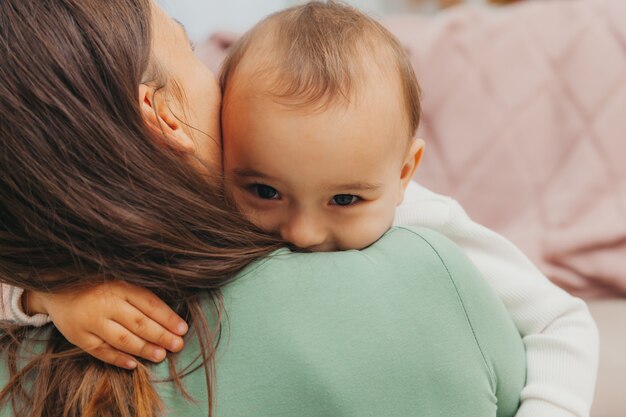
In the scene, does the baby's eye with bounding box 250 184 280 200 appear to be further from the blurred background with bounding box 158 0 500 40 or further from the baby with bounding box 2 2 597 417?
the blurred background with bounding box 158 0 500 40

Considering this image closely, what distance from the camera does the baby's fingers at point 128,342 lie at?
0.75 m

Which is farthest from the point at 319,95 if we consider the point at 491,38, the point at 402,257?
the point at 491,38

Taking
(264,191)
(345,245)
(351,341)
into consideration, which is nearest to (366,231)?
(345,245)

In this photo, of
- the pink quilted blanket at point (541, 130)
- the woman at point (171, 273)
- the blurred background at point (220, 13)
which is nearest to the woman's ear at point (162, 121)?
the woman at point (171, 273)

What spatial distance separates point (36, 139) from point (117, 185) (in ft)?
0.29

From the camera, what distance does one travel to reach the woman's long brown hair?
681 millimetres

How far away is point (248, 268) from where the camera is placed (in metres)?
0.79

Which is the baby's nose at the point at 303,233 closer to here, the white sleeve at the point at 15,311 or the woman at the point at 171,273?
the woman at the point at 171,273

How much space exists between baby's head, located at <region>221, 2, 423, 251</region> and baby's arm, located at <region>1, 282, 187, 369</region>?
22 cm

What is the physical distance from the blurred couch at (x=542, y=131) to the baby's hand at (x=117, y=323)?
3.72 feet

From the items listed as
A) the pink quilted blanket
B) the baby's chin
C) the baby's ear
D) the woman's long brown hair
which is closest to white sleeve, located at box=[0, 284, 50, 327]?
the woman's long brown hair

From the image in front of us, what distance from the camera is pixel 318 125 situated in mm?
880

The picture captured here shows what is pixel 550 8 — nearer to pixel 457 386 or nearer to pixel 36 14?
pixel 457 386

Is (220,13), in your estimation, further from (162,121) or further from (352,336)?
(352,336)
